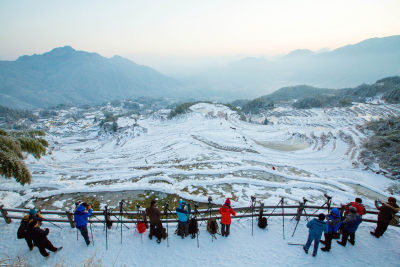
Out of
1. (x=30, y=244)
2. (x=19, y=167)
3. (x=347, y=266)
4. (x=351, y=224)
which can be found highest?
(x=19, y=167)

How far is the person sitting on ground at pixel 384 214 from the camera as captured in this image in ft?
26.1

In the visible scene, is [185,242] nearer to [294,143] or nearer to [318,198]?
[318,198]

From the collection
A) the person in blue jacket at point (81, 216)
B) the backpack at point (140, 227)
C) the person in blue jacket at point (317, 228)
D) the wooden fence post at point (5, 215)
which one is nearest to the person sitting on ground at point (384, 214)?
the person in blue jacket at point (317, 228)

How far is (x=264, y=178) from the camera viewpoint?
→ 52.2ft

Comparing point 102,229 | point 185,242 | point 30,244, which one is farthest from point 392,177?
point 30,244

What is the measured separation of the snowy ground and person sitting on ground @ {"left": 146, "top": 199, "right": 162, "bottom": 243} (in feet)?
1.58

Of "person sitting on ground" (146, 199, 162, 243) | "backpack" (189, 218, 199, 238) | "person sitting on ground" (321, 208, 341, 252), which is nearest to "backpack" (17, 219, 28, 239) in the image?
"person sitting on ground" (146, 199, 162, 243)

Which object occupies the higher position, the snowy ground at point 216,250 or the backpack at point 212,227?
the backpack at point 212,227

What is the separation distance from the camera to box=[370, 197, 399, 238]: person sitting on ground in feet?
26.1

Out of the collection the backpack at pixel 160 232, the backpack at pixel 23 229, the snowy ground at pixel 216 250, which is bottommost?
the snowy ground at pixel 216 250

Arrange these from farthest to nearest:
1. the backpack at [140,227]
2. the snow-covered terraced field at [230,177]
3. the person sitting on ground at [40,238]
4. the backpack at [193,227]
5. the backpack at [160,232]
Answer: the snow-covered terraced field at [230,177] < the backpack at [140,227] < the backpack at [193,227] < the backpack at [160,232] < the person sitting on ground at [40,238]

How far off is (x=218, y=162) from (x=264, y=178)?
16.4ft

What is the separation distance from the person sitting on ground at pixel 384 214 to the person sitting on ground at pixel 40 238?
1404 centimetres

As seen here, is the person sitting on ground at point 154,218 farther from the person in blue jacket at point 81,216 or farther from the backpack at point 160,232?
the person in blue jacket at point 81,216
